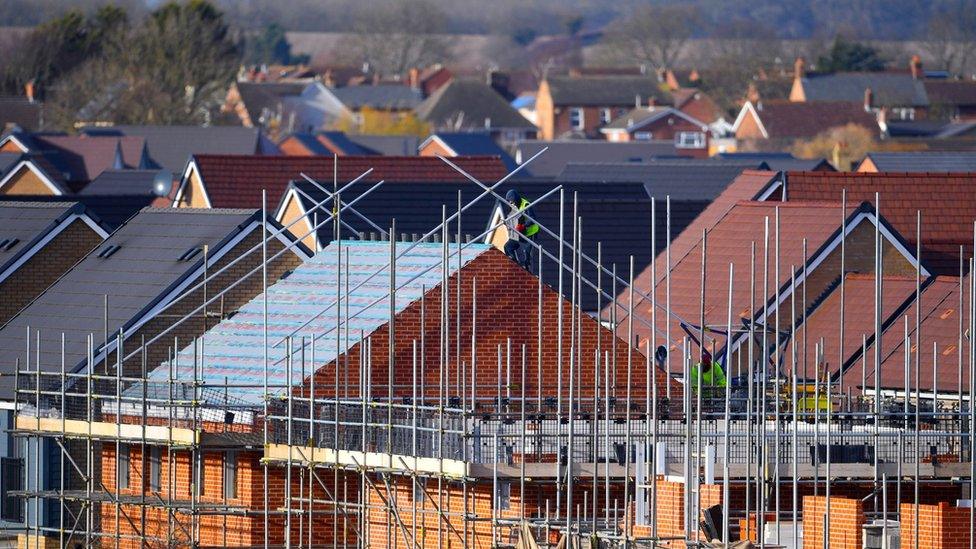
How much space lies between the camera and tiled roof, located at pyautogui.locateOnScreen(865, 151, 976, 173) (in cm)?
6049

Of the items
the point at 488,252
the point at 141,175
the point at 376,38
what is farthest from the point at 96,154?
the point at 376,38

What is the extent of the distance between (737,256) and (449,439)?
11.3 metres

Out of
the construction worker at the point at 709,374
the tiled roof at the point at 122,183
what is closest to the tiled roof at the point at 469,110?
the tiled roof at the point at 122,183

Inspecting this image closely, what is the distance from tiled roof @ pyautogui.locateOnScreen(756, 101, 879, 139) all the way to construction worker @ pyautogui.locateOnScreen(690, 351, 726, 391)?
80.0 metres

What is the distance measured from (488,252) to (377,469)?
4605 millimetres

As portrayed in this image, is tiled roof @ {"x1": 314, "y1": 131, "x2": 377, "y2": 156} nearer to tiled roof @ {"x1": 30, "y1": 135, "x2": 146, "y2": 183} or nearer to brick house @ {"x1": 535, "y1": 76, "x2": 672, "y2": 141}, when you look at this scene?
tiled roof @ {"x1": 30, "y1": 135, "x2": 146, "y2": 183}

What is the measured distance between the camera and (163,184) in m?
58.0

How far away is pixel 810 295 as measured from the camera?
34938 mm

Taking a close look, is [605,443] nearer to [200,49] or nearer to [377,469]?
[377,469]

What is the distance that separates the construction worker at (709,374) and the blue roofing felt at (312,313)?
9.38 feet

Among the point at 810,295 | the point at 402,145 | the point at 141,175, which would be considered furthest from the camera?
the point at 402,145

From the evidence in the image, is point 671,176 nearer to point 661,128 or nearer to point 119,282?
point 119,282

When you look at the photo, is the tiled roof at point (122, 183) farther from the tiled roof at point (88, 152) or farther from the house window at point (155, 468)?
the house window at point (155, 468)

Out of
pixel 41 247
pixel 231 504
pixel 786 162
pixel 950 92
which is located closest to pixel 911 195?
pixel 41 247
